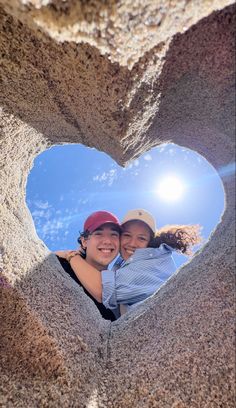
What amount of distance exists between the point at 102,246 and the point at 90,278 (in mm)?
1095

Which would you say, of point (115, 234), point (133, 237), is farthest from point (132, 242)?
point (115, 234)

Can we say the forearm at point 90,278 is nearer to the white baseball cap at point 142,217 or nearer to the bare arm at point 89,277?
the bare arm at point 89,277

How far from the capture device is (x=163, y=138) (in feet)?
7.74

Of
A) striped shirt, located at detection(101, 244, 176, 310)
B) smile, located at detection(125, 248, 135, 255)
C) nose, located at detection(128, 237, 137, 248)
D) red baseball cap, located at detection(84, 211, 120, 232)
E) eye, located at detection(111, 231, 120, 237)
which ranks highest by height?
red baseball cap, located at detection(84, 211, 120, 232)

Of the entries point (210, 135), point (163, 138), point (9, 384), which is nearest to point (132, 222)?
point (163, 138)

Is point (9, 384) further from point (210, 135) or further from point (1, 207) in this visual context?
point (210, 135)

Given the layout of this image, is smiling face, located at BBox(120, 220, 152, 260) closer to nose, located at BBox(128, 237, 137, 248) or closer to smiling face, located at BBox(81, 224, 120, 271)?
nose, located at BBox(128, 237, 137, 248)

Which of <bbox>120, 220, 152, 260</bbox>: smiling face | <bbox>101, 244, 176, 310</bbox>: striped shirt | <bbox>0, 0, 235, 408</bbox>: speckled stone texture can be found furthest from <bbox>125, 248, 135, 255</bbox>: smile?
<bbox>0, 0, 235, 408</bbox>: speckled stone texture

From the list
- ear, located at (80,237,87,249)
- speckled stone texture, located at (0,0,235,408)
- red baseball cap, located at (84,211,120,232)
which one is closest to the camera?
speckled stone texture, located at (0,0,235,408)

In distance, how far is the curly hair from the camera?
4.11m

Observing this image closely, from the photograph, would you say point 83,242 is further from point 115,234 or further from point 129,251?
point 129,251

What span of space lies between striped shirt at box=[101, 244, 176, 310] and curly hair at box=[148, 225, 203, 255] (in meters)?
0.84

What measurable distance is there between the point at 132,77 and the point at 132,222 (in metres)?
3.20

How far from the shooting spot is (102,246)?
4.25 metres
